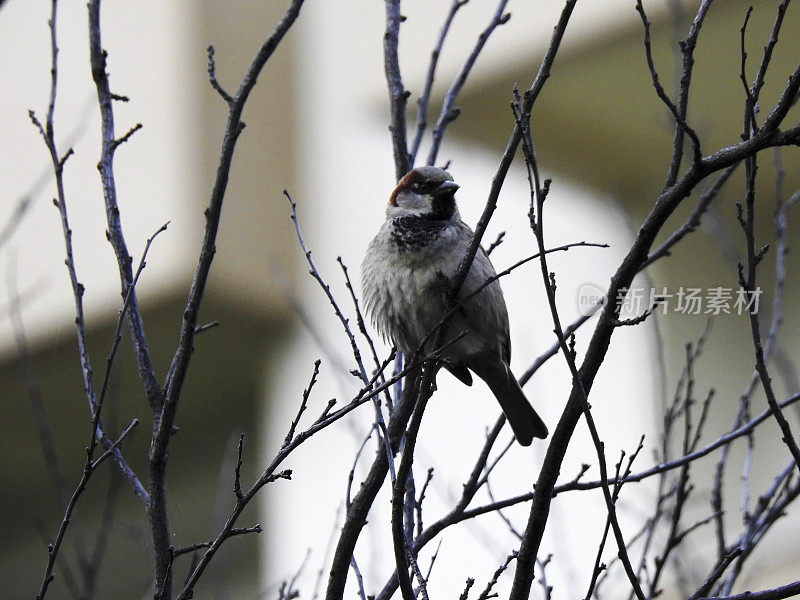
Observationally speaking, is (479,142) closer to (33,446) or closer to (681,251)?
(681,251)

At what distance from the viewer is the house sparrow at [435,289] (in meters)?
3.23

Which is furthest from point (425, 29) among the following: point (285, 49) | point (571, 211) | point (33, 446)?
point (33, 446)

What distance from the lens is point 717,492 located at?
288 centimetres

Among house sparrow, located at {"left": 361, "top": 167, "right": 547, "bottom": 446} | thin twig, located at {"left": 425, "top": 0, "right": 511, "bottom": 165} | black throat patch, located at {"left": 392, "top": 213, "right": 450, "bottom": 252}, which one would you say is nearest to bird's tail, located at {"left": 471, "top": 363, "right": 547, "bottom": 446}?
house sparrow, located at {"left": 361, "top": 167, "right": 547, "bottom": 446}

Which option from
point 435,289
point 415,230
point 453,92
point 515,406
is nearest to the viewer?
point 453,92

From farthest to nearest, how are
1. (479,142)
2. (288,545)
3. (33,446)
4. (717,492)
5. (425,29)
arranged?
(33,446) → (288,545) → (479,142) → (425,29) → (717,492)

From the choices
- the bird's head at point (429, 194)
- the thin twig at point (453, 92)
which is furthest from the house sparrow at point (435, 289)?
the thin twig at point (453, 92)

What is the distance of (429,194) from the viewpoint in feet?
11.3

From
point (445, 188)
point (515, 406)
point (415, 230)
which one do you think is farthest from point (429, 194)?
point (515, 406)

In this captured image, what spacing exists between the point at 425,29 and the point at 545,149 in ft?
4.23

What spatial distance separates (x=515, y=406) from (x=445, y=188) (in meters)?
0.65

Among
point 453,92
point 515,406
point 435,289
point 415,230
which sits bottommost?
point 515,406

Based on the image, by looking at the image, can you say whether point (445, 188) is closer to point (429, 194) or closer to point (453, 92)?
point (429, 194)

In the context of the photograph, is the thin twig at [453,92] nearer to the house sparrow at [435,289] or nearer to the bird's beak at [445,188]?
the house sparrow at [435,289]
